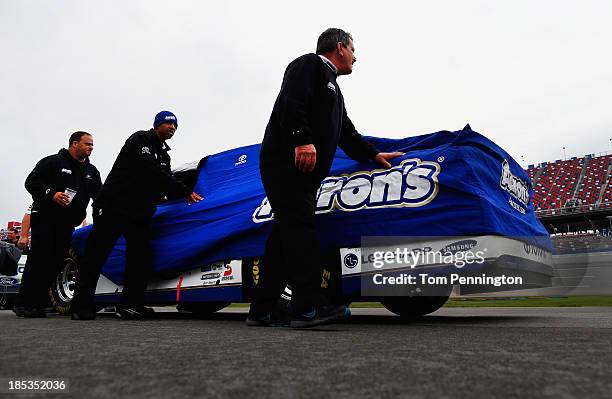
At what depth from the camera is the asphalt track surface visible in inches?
44.9

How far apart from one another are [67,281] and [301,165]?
11.0ft

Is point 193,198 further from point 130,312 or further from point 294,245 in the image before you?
point 294,245

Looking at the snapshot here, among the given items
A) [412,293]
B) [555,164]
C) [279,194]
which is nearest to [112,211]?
[279,194]

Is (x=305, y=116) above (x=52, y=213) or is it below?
above

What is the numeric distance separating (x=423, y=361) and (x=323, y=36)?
224cm

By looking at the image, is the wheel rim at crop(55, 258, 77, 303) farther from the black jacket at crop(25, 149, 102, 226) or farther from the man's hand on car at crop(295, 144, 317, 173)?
→ the man's hand on car at crop(295, 144, 317, 173)

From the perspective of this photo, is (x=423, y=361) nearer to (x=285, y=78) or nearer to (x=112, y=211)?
(x=285, y=78)

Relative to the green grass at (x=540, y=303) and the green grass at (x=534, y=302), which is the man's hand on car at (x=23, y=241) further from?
the green grass at (x=540, y=303)

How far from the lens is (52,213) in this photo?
458 cm

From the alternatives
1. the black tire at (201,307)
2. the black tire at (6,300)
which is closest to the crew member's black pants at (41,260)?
the black tire at (201,307)

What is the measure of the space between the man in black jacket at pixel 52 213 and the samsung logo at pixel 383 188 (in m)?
2.54

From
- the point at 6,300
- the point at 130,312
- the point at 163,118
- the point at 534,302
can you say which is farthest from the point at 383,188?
the point at 6,300

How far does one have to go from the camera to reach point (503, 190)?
10.9ft

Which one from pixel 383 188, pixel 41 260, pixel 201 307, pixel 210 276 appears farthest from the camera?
pixel 201 307
